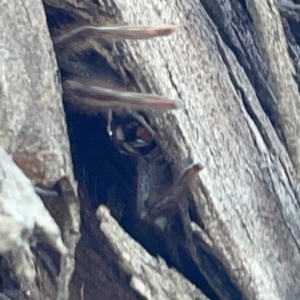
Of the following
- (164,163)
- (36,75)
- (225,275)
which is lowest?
(225,275)

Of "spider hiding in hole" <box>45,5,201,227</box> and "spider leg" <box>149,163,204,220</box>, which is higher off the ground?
"spider hiding in hole" <box>45,5,201,227</box>

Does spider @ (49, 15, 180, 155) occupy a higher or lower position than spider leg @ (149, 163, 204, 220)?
higher

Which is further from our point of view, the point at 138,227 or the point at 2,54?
the point at 138,227

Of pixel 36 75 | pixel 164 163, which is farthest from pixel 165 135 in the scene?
pixel 36 75

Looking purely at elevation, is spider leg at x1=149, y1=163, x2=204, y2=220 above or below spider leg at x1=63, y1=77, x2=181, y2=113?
below

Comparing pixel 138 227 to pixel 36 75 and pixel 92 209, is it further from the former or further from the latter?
pixel 36 75
